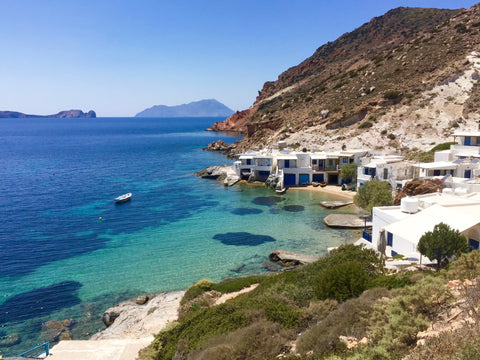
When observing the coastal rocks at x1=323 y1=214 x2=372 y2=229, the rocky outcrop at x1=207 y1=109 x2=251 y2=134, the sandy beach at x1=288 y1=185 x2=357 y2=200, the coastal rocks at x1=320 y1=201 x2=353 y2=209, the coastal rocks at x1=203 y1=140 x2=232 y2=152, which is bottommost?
the coastal rocks at x1=323 y1=214 x2=372 y2=229

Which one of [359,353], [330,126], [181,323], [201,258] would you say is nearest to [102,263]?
[201,258]

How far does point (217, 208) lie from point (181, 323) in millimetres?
29140

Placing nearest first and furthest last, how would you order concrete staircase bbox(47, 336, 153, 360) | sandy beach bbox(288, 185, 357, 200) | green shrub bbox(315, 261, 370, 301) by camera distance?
green shrub bbox(315, 261, 370, 301)
concrete staircase bbox(47, 336, 153, 360)
sandy beach bbox(288, 185, 357, 200)

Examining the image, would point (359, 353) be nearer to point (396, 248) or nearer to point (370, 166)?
point (396, 248)

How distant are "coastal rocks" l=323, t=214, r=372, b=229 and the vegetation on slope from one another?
1766cm

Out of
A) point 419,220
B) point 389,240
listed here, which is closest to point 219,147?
point 389,240

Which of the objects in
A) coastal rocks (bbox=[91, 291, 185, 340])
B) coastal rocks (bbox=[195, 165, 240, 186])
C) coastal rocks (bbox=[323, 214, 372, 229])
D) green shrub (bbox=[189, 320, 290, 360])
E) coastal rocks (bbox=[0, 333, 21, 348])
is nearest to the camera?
green shrub (bbox=[189, 320, 290, 360])

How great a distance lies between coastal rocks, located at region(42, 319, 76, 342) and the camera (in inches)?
731

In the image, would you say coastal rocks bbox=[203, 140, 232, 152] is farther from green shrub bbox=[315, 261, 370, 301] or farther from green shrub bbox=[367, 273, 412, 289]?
green shrub bbox=[367, 273, 412, 289]

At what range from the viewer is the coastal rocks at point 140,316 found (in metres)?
17.5

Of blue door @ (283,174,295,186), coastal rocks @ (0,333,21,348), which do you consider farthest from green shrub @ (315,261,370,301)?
blue door @ (283,174,295,186)

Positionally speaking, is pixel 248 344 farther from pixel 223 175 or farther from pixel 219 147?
pixel 219 147

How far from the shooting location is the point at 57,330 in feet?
63.2

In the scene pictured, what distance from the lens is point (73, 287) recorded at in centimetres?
2431
